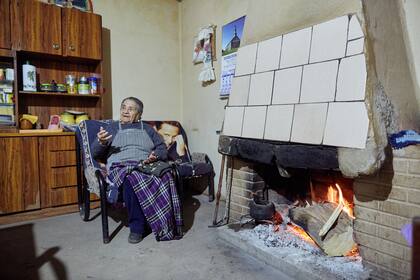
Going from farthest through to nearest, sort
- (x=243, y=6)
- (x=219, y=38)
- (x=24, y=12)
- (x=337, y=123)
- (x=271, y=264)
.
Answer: (x=219, y=38) → (x=243, y=6) → (x=24, y=12) → (x=271, y=264) → (x=337, y=123)

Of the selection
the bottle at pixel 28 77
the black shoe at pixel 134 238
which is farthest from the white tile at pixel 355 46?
the bottle at pixel 28 77

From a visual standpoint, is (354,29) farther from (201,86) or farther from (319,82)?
(201,86)

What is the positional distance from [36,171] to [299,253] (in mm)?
2256

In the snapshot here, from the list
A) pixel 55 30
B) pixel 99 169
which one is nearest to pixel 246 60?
pixel 99 169

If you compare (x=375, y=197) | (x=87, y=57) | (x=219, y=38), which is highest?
(x=219, y=38)

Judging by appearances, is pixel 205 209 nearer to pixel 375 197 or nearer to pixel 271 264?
pixel 271 264

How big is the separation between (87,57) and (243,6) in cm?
159

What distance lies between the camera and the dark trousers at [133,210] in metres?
2.04

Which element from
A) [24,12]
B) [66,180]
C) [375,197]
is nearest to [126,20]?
[24,12]

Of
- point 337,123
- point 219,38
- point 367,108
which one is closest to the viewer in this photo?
point 367,108

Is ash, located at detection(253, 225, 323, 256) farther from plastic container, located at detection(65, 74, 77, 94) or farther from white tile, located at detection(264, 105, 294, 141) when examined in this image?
plastic container, located at detection(65, 74, 77, 94)

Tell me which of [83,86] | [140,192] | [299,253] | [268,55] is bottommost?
[299,253]

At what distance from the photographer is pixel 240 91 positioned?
2096mm

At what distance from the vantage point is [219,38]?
3.05m
